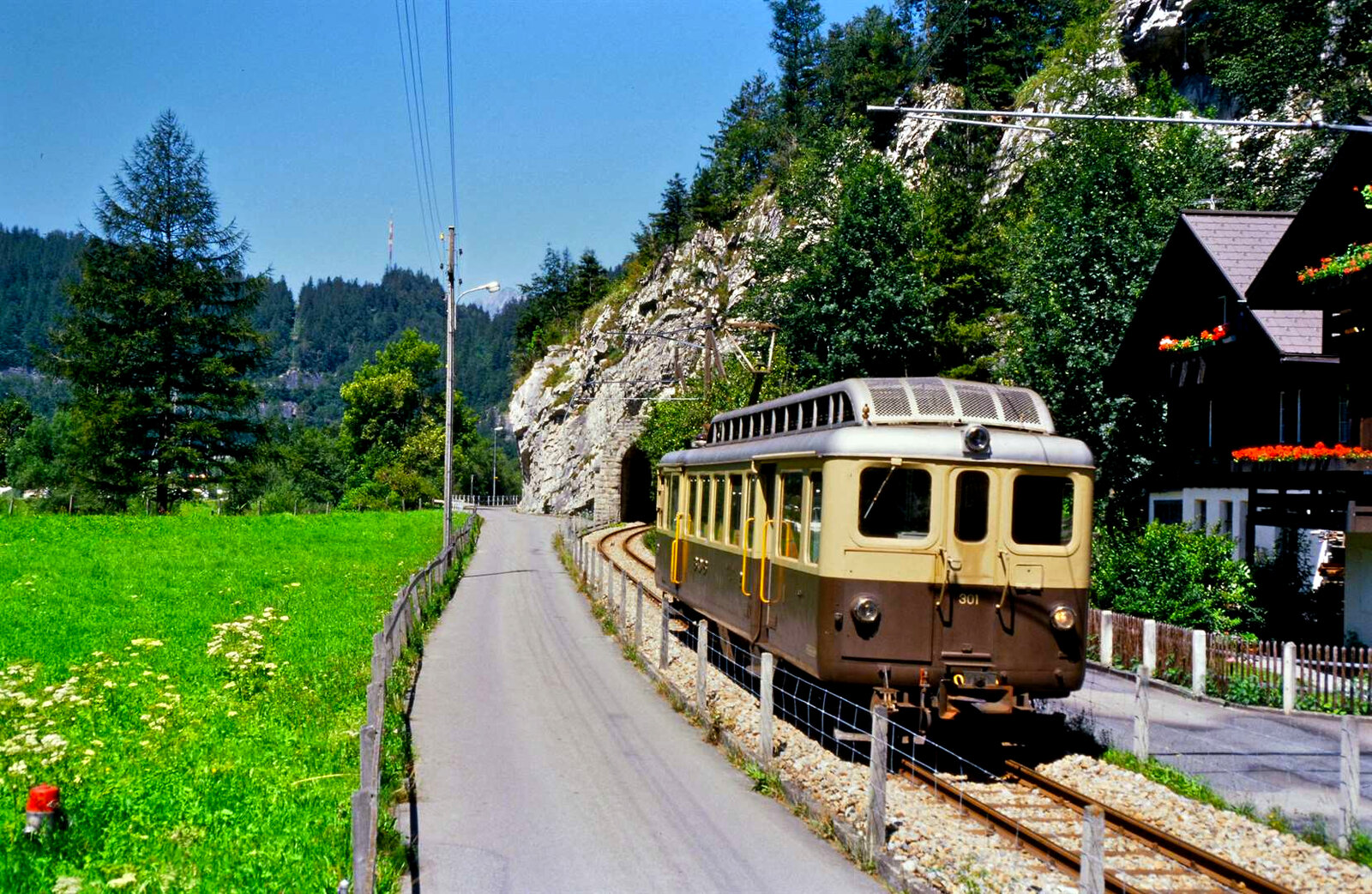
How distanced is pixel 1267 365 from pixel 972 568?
17.4 meters

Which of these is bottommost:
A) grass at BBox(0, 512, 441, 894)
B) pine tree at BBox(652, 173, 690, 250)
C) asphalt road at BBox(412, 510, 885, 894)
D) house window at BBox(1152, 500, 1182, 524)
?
asphalt road at BBox(412, 510, 885, 894)

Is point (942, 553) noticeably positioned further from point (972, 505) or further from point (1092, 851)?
point (1092, 851)

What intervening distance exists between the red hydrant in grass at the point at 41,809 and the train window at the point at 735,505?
9.20 m

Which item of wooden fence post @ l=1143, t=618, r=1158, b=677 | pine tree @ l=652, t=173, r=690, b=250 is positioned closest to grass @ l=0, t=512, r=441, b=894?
wooden fence post @ l=1143, t=618, r=1158, b=677

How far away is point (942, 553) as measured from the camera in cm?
1134

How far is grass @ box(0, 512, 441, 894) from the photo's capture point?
718 centimetres

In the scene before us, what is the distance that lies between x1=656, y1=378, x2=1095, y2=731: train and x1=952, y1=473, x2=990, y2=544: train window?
1 cm

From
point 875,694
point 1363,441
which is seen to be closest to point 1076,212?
point 1363,441

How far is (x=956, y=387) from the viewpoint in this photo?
488 inches

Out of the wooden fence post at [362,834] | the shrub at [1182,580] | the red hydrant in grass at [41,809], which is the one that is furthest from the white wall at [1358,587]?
the red hydrant in grass at [41,809]

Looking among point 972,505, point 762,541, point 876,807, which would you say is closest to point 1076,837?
point 876,807

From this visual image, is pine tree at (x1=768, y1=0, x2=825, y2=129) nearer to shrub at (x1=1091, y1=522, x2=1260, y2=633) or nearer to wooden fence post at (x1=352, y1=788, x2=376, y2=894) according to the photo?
shrub at (x1=1091, y1=522, x2=1260, y2=633)

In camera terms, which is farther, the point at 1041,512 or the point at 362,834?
the point at 1041,512

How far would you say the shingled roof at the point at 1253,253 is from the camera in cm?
2372
